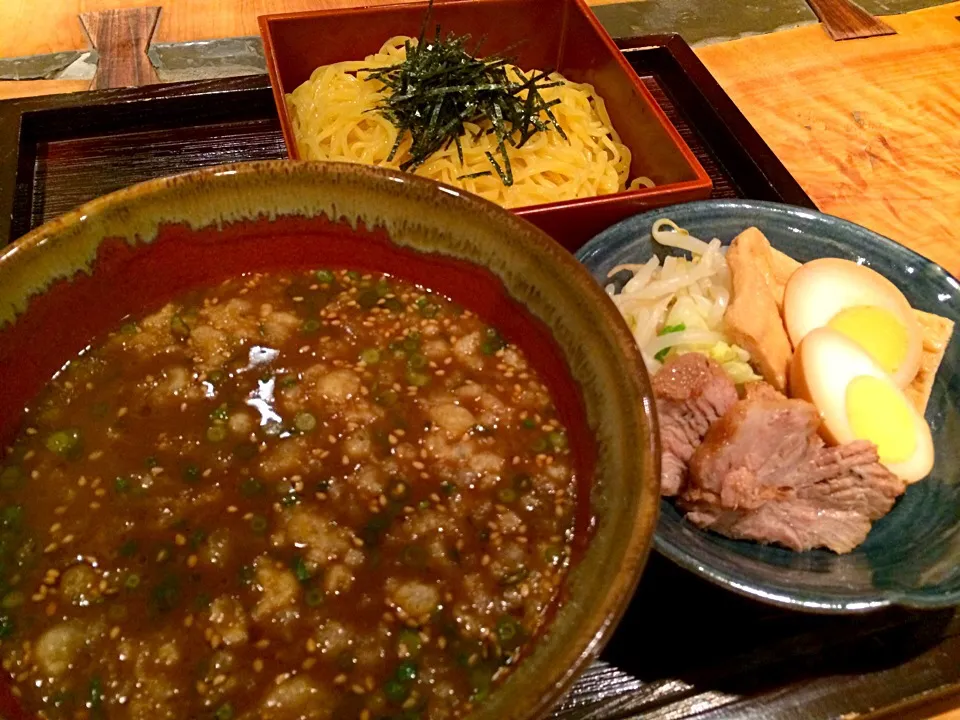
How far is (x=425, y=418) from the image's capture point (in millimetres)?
1359

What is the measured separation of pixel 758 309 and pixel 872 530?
57 centimetres

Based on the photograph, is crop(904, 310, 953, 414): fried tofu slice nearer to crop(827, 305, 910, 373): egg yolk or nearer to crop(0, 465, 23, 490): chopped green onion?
crop(827, 305, 910, 373): egg yolk

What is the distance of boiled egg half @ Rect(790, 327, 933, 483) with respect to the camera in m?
1.64

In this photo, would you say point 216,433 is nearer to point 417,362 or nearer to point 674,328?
point 417,362

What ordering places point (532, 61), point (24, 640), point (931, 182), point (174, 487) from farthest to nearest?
point (532, 61) → point (931, 182) → point (174, 487) → point (24, 640)

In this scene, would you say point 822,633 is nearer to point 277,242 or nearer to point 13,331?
point 277,242

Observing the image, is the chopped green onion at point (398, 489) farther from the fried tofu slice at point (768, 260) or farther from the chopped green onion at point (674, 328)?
the fried tofu slice at point (768, 260)

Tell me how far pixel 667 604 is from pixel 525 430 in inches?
18.2

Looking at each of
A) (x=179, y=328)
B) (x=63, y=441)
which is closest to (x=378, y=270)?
(x=179, y=328)

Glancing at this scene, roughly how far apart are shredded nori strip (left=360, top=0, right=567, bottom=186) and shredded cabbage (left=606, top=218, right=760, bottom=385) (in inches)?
22.6

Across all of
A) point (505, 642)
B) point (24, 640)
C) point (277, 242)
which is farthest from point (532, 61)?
point (24, 640)

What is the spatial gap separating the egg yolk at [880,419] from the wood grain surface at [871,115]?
0.88 meters

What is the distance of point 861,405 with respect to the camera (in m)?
1.66

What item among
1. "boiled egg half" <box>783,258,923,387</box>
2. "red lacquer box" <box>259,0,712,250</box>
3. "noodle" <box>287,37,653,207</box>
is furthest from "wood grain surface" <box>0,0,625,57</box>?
"boiled egg half" <box>783,258,923,387</box>
